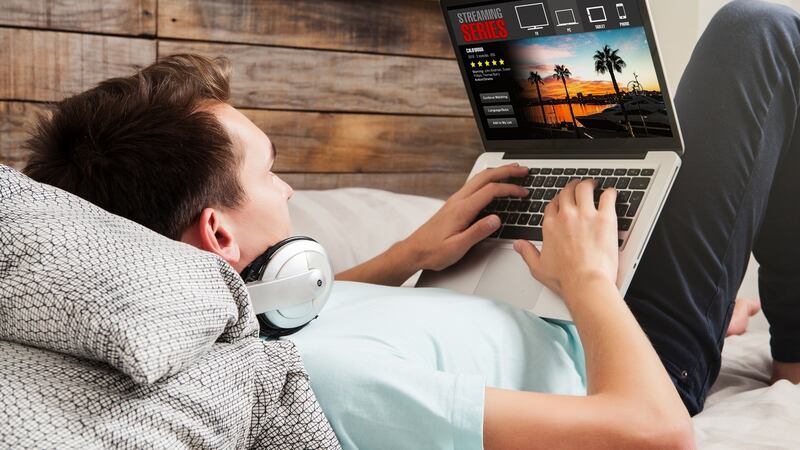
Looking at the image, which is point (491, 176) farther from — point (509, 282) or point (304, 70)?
point (304, 70)

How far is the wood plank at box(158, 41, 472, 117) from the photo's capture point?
1888mm

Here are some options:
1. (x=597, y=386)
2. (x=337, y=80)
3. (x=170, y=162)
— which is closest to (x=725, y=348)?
(x=597, y=386)

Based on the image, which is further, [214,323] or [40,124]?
[40,124]

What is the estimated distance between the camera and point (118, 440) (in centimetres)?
61

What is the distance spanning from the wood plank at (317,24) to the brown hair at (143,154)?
2.94 feet

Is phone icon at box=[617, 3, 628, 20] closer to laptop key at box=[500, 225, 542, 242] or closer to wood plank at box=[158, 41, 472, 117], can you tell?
laptop key at box=[500, 225, 542, 242]

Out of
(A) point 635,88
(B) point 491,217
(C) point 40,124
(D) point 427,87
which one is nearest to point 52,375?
(C) point 40,124

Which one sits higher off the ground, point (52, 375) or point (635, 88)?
point (635, 88)

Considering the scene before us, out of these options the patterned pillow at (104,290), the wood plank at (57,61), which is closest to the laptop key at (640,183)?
the patterned pillow at (104,290)

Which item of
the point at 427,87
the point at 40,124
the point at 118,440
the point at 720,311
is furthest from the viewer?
the point at 427,87

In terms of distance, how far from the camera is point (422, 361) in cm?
91

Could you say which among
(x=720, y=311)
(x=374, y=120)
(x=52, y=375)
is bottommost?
(x=720, y=311)

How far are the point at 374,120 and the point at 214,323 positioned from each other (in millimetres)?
1435

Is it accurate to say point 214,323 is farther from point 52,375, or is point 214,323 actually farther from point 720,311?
point 720,311
